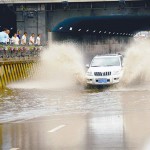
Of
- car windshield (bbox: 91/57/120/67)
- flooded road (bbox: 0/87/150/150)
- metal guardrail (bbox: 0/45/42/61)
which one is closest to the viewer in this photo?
flooded road (bbox: 0/87/150/150)

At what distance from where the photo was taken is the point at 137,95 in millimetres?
24438

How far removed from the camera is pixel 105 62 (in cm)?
3125

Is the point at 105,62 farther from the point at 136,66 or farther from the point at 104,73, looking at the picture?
the point at 136,66

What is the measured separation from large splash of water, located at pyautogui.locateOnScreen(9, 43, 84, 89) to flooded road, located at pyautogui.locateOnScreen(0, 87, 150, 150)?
692 cm

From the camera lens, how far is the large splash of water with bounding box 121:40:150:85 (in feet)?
102

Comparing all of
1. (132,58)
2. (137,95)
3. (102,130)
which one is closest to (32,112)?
(102,130)

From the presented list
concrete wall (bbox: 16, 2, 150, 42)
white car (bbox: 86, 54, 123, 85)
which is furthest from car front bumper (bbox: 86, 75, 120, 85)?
concrete wall (bbox: 16, 2, 150, 42)

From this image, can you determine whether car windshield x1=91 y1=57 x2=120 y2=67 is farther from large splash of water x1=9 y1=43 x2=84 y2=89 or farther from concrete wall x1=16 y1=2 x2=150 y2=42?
concrete wall x1=16 y1=2 x2=150 y2=42

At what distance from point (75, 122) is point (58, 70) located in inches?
852

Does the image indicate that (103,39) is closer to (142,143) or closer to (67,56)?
(67,56)

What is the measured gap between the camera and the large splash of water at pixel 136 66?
31.1 metres

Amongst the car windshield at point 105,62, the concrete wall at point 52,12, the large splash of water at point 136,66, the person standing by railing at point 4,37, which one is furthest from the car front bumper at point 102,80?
the concrete wall at point 52,12

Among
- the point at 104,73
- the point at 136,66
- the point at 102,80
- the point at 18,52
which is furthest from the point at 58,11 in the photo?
the point at 102,80

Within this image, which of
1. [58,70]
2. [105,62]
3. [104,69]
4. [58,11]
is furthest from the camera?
[58,11]
